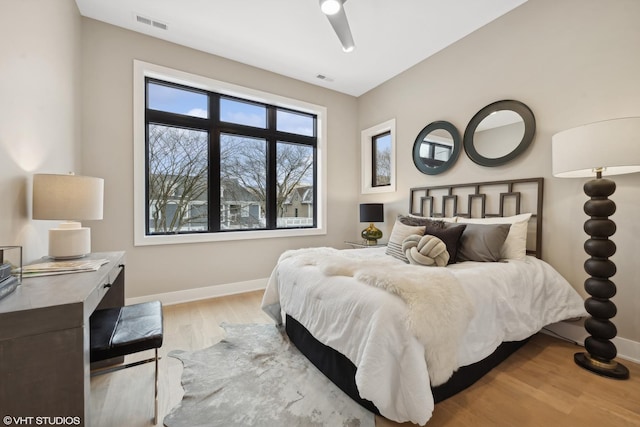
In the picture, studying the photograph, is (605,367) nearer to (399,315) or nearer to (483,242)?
(483,242)

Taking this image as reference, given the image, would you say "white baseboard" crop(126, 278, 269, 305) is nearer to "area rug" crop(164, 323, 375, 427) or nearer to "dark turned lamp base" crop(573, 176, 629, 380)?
"area rug" crop(164, 323, 375, 427)

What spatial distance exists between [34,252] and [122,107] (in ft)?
6.03

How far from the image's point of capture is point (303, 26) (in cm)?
280

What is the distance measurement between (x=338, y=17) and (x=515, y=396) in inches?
112

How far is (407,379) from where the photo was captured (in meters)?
1.17

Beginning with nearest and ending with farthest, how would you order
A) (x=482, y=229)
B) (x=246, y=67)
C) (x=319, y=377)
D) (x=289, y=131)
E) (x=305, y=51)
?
(x=319, y=377), (x=482, y=229), (x=305, y=51), (x=246, y=67), (x=289, y=131)

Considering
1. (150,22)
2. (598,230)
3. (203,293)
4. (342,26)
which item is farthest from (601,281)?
(150,22)

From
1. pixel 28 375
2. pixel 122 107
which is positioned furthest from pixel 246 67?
pixel 28 375

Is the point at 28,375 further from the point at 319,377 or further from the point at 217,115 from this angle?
the point at 217,115

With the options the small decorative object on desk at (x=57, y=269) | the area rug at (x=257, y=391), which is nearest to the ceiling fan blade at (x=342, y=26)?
the small decorative object on desk at (x=57, y=269)

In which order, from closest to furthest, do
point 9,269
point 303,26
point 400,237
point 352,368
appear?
point 9,269, point 352,368, point 400,237, point 303,26

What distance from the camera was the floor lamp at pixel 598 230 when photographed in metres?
1.69

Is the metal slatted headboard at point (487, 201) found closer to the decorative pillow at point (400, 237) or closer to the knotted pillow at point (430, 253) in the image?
the decorative pillow at point (400, 237)

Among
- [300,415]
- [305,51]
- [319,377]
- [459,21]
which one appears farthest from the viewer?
[305,51]
